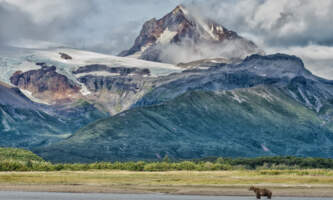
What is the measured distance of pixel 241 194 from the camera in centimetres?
12600

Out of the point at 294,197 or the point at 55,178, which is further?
the point at 55,178

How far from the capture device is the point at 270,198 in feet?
375

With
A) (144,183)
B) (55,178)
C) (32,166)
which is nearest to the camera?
(144,183)

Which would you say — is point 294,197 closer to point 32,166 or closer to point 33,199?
point 33,199

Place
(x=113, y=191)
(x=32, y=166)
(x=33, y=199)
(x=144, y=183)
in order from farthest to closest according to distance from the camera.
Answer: (x=32, y=166)
(x=144, y=183)
(x=113, y=191)
(x=33, y=199)

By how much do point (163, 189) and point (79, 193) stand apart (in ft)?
53.2

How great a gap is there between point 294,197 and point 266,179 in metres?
34.8

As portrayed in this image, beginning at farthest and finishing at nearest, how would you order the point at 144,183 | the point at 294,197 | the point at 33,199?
the point at 144,183, the point at 294,197, the point at 33,199

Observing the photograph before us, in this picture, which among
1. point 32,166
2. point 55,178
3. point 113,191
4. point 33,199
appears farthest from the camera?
point 32,166

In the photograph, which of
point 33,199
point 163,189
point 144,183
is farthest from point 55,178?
point 33,199

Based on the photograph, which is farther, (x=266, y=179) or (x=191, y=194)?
(x=266, y=179)

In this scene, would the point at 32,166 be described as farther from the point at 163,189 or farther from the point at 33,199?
the point at 33,199

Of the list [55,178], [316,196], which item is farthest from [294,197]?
[55,178]

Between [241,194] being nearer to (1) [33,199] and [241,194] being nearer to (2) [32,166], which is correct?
(1) [33,199]
